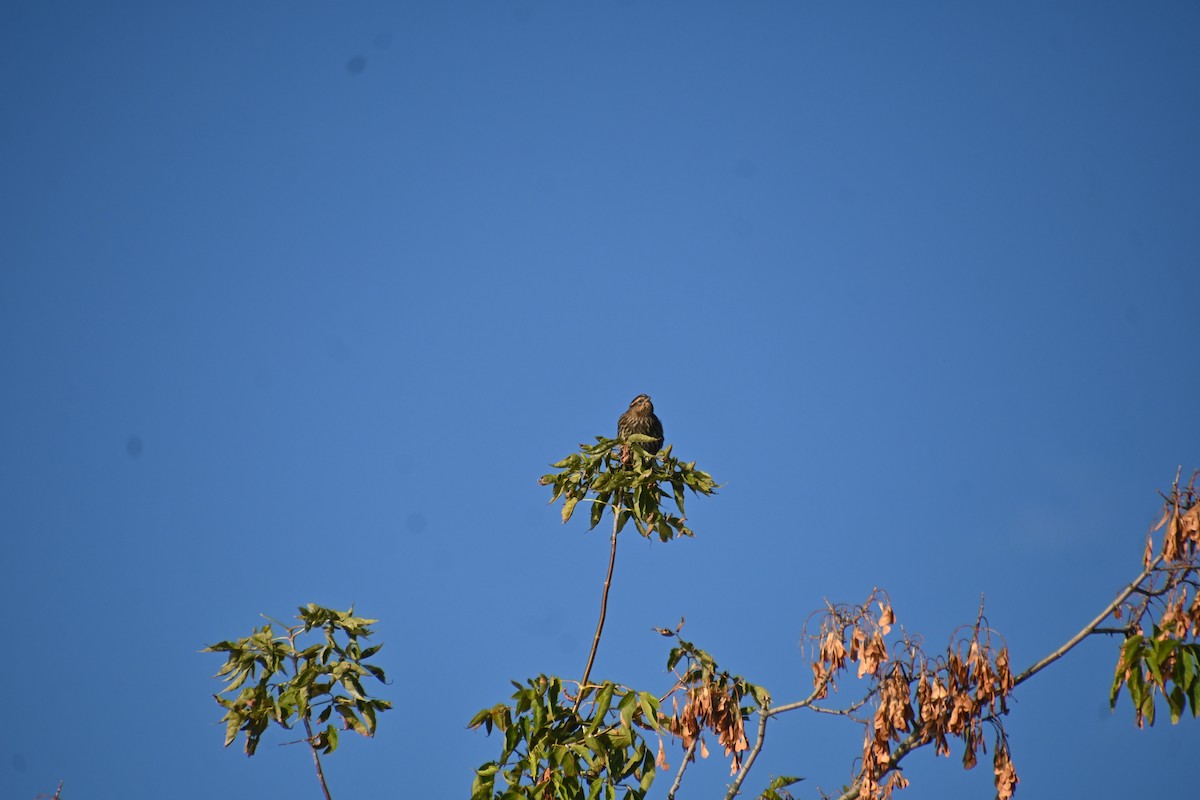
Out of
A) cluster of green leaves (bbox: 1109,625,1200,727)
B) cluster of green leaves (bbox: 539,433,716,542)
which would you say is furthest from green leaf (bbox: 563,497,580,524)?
cluster of green leaves (bbox: 1109,625,1200,727)

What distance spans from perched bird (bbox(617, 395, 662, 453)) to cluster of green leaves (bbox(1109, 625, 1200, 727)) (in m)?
10.1

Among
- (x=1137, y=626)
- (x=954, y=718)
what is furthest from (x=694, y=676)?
(x=1137, y=626)

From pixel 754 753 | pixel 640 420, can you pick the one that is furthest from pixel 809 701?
pixel 640 420

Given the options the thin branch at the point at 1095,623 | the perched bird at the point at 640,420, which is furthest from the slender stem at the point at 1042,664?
the perched bird at the point at 640,420

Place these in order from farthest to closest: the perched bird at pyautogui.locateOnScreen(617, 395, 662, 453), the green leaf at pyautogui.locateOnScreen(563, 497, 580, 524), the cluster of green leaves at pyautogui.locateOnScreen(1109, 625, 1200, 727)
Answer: the perched bird at pyautogui.locateOnScreen(617, 395, 662, 453), the green leaf at pyautogui.locateOnScreen(563, 497, 580, 524), the cluster of green leaves at pyautogui.locateOnScreen(1109, 625, 1200, 727)

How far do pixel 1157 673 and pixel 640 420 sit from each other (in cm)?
1105

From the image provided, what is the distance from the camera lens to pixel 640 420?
1880cm

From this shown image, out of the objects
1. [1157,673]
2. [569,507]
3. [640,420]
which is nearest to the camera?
[1157,673]

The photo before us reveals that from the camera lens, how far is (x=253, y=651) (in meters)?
10.6

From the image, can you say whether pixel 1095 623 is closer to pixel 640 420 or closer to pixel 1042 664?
pixel 1042 664

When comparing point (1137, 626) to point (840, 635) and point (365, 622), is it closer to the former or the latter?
point (840, 635)

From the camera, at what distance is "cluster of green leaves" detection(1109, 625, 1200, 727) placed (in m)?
8.27

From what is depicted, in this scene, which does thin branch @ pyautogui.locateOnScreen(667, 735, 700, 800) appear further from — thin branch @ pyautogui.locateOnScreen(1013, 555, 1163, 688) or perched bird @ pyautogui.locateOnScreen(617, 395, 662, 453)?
perched bird @ pyautogui.locateOnScreen(617, 395, 662, 453)

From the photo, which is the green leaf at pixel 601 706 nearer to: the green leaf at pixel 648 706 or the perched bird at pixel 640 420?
the green leaf at pixel 648 706
